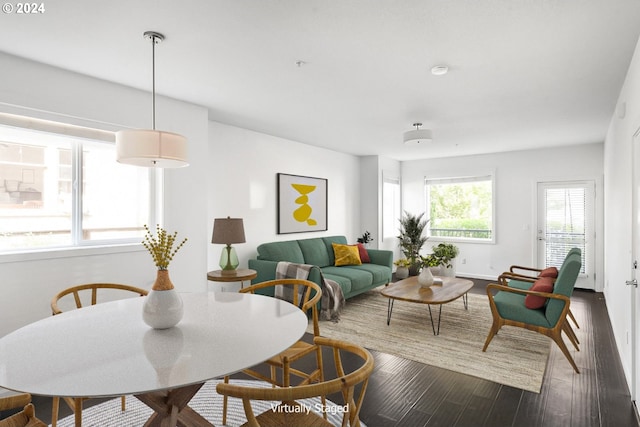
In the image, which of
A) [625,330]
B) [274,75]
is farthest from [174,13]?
[625,330]

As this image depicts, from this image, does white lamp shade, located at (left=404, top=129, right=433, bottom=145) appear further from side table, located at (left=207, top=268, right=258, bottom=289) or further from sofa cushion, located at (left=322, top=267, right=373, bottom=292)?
side table, located at (left=207, top=268, right=258, bottom=289)

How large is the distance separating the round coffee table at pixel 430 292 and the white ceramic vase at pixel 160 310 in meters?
2.73

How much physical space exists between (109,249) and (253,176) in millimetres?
2262

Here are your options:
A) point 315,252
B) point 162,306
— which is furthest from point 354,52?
point 315,252

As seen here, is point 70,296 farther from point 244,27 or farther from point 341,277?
point 341,277

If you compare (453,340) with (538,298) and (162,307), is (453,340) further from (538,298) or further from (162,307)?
(162,307)

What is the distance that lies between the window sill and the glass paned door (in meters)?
6.38

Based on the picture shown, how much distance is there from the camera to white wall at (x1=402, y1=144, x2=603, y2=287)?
6062 millimetres

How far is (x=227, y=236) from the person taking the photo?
3.99 meters

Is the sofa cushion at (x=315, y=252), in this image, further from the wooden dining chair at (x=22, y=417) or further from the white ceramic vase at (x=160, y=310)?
the wooden dining chair at (x=22, y=417)

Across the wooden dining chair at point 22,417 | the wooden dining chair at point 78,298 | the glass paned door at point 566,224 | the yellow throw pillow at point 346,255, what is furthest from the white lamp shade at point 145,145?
the glass paned door at point 566,224

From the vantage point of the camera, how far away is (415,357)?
3289 mm

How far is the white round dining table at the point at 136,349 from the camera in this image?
1176 mm

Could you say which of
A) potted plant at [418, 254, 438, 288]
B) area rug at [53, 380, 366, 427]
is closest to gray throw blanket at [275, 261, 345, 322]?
potted plant at [418, 254, 438, 288]
